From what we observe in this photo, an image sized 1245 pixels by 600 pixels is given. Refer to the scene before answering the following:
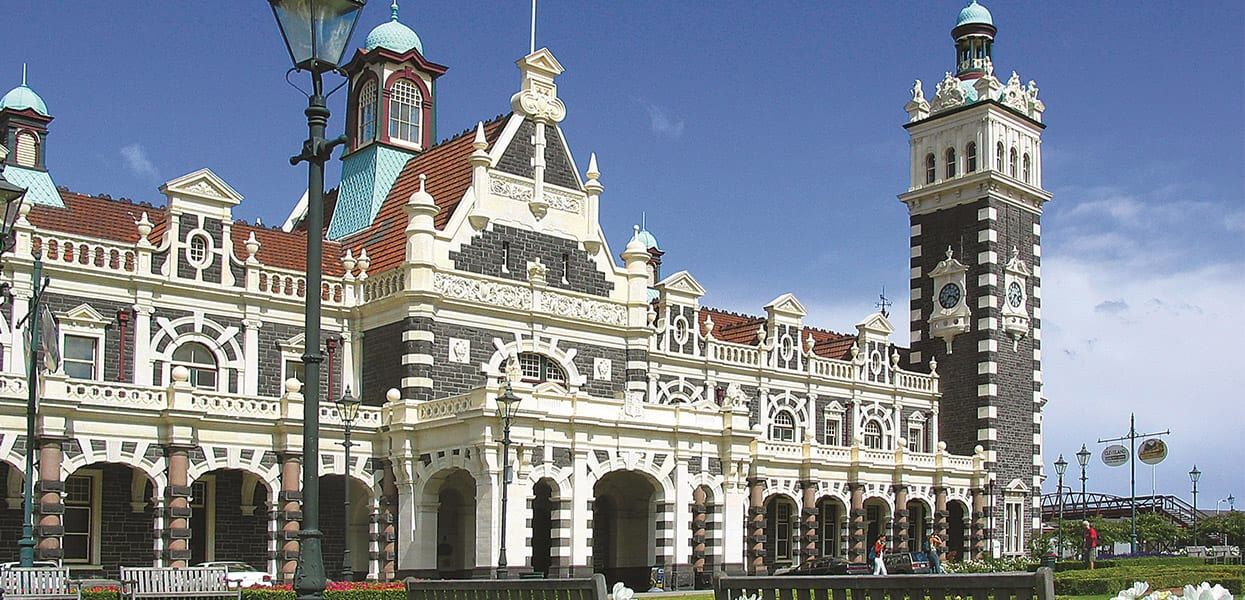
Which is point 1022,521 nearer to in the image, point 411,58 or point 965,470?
point 965,470

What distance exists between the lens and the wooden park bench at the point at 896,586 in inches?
442

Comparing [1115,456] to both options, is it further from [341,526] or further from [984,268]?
[341,526]

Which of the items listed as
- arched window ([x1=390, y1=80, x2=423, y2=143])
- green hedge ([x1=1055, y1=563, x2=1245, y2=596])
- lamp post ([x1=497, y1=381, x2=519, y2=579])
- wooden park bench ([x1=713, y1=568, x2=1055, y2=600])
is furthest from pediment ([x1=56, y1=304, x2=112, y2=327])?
wooden park bench ([x1=713, y1=568, x2=1055, y2=600])

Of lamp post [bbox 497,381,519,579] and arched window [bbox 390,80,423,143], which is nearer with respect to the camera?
lamp post [bbox 497,381,519,579]

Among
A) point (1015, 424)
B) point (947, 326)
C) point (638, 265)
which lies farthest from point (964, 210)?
point (638, 265)

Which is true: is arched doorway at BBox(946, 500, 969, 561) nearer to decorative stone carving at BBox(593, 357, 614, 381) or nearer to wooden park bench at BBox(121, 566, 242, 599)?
decorative stone carving at BBox(593, 357, 614, 381)

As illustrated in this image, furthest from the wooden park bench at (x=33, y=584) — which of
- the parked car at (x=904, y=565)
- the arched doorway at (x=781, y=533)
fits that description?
the arched doorway at (x=781, y=533)

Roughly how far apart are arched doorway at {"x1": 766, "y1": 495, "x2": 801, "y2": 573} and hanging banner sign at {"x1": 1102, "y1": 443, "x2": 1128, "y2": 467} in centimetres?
1935

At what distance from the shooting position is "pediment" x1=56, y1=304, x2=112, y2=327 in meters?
39.4

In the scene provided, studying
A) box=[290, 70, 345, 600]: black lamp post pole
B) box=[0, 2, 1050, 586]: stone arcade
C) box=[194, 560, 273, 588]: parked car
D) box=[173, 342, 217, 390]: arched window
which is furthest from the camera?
box=[173, 342, 217, 390]: arched window

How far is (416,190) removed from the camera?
160 feet

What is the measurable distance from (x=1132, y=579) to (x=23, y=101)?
39412 millimetres

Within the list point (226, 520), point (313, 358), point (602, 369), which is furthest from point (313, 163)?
point (602, 369)

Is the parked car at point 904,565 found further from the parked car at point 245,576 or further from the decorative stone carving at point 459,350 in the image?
the parked car at point 245,576
